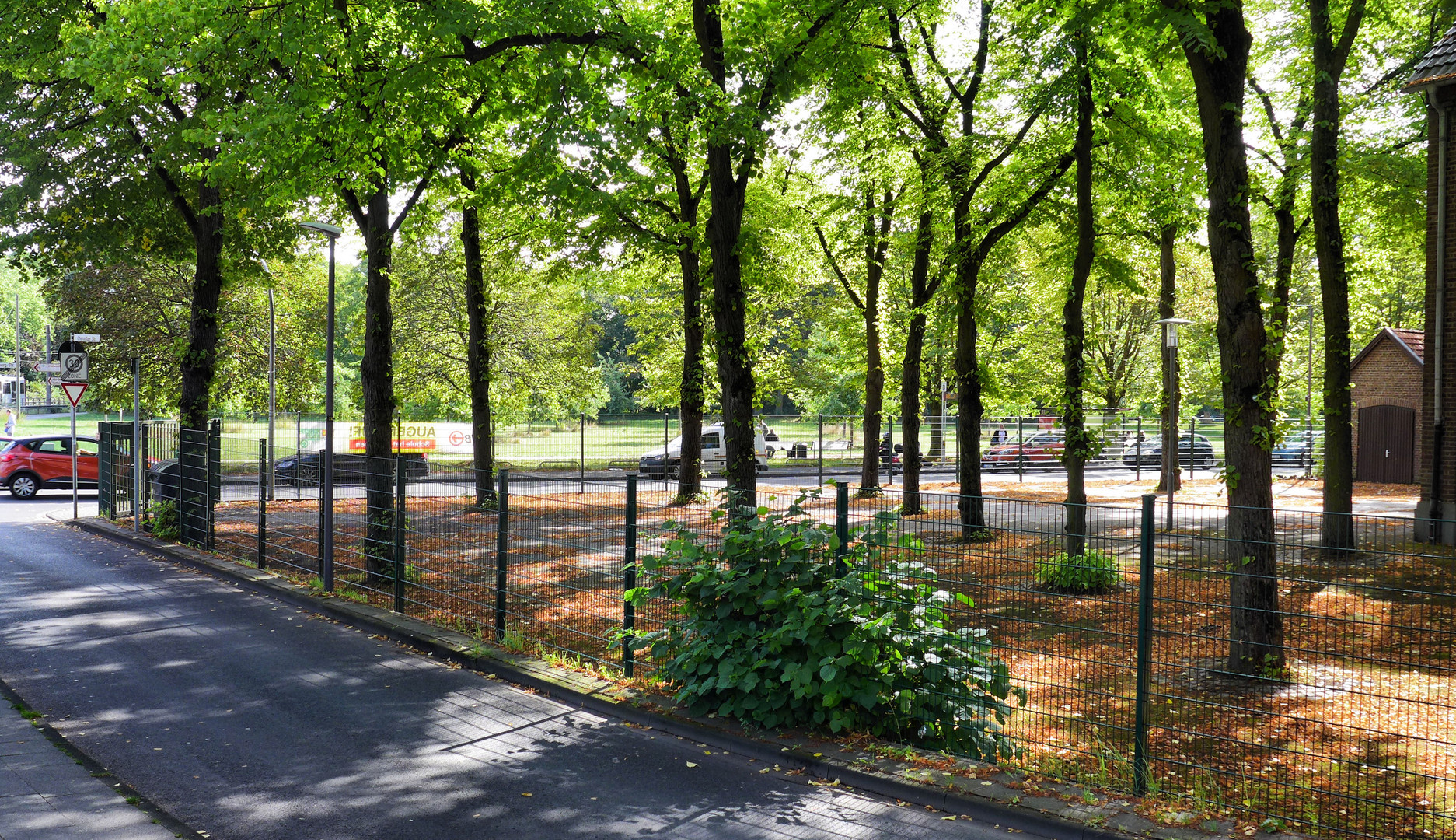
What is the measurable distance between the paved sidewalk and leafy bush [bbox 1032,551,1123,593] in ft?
16.1

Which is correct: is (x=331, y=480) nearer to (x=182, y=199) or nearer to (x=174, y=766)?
(x=174, y=766)

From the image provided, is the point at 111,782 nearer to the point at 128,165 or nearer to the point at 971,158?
the point at 971,158

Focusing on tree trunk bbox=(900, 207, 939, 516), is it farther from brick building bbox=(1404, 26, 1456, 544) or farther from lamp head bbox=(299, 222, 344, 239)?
Result: lamp head bbox=(299, 222, 344, 239)

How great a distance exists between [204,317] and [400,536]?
993cm

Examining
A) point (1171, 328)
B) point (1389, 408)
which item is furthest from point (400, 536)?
point (1389, 408)

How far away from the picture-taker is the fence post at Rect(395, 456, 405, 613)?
10.4 m

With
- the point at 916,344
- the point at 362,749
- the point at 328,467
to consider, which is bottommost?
→ the point at 362,749

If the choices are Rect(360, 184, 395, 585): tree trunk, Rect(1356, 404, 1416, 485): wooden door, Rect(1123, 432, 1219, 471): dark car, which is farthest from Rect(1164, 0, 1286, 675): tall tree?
Rect(1123, 432, 1219, 471): dark car

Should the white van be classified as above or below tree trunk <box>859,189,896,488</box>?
below

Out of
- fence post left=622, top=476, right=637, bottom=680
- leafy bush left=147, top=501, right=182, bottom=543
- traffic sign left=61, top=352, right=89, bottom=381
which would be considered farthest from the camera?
traffic sign left=61, top=352, right=89, bottom=381

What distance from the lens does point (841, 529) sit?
681 centimetres

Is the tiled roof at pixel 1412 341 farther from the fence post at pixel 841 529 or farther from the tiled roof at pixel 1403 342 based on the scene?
the fence post at pixel 841 529

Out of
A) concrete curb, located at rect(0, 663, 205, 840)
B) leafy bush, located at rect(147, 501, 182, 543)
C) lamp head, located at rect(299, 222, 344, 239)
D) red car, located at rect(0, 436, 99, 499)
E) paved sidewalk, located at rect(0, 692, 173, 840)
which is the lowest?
concrete curb, located at rect(0, 663, 205, 840)

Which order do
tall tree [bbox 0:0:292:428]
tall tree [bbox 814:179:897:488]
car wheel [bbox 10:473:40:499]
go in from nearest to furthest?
tall tree [bbox 0:0:292:428]
tall tree [bbox 814:179:897:488]
car wheel [bbox 10:473:40:499]
